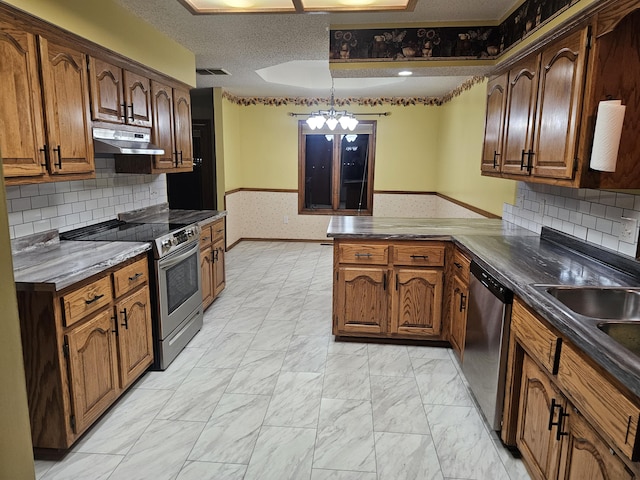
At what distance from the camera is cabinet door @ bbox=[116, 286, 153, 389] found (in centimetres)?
246

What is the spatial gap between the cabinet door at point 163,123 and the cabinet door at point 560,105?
9.17 feet

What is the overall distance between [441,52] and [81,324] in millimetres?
2973

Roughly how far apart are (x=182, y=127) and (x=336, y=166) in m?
3.41

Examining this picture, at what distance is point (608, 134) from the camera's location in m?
1.84

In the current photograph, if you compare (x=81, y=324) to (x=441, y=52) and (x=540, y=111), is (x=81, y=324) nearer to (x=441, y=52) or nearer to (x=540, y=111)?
(x=540, y=111)

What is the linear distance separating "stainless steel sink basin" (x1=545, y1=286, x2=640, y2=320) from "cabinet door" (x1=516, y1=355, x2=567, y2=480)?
12.3 inches

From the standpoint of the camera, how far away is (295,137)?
6.98 metres

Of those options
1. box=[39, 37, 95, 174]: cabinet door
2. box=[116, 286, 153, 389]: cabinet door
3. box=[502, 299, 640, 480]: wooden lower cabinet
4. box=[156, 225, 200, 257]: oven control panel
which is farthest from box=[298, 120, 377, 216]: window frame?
box=[502, 299, 640, 480]: wooden lower cabinet

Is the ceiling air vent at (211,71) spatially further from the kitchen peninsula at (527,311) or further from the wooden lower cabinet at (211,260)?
the kitchen peninsula at (527,311)

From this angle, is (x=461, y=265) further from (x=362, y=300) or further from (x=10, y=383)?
(x=10, y=383)

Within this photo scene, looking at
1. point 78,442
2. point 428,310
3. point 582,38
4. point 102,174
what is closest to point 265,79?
point 102,174

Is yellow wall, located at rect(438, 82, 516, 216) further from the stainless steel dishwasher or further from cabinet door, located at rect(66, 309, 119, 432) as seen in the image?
cabinet door, located at rect(66, 309, 119, 432)

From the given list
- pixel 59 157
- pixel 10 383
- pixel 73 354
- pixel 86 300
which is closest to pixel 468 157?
pixel 59 157

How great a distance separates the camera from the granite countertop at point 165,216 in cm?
359
